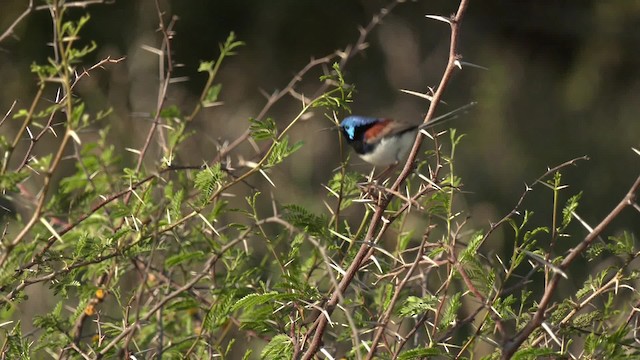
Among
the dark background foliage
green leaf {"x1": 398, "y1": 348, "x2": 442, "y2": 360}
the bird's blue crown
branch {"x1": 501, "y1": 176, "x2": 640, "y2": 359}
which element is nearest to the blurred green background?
the dark background foliage

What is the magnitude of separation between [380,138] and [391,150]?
56 mm

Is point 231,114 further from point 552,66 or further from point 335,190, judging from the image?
point 335,190

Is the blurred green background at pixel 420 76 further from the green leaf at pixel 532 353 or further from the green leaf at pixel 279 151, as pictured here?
the green leaf at pixel 532 353

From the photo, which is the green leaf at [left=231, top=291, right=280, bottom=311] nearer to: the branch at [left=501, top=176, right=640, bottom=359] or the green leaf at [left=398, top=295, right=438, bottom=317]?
the green leaf at [left=398, top=295, right=438, bottom=317]

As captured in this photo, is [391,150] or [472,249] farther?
[391,150]

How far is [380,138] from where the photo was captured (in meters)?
2.49

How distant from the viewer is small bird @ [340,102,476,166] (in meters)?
2.43

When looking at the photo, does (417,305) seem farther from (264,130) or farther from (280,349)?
(264,130)

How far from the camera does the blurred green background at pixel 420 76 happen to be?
6.94 m

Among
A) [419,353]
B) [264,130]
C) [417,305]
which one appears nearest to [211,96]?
[264,130]

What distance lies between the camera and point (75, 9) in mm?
6977

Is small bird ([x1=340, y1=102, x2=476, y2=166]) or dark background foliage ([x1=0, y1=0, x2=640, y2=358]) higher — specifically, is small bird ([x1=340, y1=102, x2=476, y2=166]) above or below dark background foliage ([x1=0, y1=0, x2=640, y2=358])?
above

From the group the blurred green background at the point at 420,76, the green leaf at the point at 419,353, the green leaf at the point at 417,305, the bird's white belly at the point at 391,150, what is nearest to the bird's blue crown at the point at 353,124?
the bird's white belly at the point at 391,150

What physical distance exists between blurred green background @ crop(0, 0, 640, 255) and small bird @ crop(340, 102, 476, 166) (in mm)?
3572
